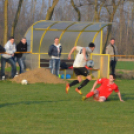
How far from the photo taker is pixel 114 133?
6.06 m

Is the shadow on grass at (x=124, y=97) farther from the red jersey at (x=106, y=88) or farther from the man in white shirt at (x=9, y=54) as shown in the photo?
the man in white shirt at (x=9, y=54)

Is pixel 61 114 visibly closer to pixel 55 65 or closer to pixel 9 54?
pixel 55 65

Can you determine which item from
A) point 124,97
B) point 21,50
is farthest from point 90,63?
point 124,97

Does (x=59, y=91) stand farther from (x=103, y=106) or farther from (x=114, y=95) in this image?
(x=103, y=106)

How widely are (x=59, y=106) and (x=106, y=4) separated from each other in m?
17.2

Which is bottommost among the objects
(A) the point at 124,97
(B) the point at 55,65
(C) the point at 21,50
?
(A) the point at 124,97

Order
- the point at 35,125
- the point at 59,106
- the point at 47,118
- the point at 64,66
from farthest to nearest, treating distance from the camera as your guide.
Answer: the point at 64,66, the point at 59,106, the point at 47,118, the point at 35,125

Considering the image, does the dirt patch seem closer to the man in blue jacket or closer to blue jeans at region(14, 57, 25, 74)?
the man in blue jacket

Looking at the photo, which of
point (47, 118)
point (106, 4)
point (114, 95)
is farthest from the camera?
point (106, 4)

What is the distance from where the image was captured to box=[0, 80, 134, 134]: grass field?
633 cm

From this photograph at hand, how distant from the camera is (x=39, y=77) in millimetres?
15195

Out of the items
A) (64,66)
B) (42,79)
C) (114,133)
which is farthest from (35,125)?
(64,66)

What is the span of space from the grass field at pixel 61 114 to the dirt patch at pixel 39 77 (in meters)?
3.01

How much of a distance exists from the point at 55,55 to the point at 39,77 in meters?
1.32
